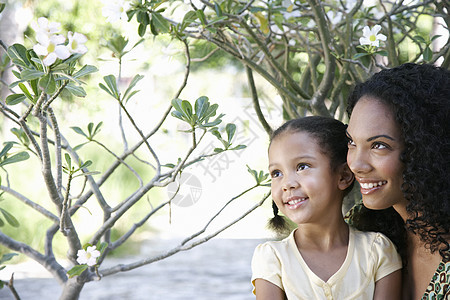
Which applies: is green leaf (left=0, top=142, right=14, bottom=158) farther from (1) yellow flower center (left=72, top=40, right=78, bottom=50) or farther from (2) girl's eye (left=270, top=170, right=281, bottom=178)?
(2) girl's eye (left=270, top=170, right=281, bottom=178)

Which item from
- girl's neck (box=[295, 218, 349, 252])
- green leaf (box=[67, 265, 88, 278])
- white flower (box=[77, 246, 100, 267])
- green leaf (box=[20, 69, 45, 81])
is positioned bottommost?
green leaf (box=[67, 265, 88, 278])

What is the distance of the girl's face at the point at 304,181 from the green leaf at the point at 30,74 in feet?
1.89

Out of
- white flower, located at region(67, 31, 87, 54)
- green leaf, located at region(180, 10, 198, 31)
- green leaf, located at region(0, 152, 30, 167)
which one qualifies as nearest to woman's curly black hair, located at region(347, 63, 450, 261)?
green leaf, located at region(180, 10, 198, 31)

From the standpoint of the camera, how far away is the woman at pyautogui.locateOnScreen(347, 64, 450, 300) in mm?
1190

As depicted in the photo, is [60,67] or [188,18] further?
[188,18]

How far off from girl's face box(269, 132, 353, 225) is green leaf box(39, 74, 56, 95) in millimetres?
552

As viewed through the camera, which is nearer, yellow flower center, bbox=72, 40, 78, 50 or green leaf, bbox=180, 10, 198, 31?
yellow flower center, bbox=72, 40, 78, 50

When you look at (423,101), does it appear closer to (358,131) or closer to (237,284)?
(358,131)

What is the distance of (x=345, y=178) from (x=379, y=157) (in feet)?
0.63

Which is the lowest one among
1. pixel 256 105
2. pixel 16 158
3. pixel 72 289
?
pixel 72 289

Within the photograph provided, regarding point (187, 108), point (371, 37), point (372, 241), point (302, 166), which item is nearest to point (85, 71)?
point (187, 108)

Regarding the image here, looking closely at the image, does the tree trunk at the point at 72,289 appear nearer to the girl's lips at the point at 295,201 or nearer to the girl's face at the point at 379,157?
the girl's lips at the point at 295,201

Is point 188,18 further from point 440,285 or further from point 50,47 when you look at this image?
point 440,285

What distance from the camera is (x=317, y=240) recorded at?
1.40m
